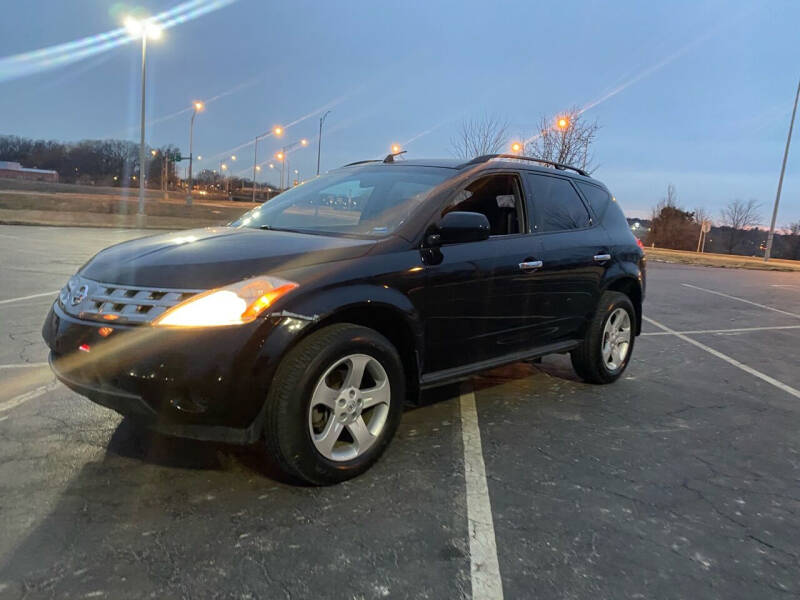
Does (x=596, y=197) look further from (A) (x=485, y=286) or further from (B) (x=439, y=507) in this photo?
(B) (x=439, y=507)

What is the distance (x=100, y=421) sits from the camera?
381 cm

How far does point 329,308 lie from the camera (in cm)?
298

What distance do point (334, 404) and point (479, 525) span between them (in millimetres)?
921

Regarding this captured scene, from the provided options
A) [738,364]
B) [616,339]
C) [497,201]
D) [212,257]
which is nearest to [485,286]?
[497,201]

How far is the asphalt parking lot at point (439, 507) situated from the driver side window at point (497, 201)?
1.38 meters

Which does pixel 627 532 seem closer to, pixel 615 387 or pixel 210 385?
pixel 210 385

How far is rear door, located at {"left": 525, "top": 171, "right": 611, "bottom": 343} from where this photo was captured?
177 inches

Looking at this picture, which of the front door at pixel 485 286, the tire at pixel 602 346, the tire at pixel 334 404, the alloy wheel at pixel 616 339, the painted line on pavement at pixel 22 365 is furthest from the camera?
the alloy wheel at pixel 616 339

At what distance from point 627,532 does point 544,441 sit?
1094mm

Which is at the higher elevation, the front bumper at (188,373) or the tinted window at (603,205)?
the tinted window at (603,205)

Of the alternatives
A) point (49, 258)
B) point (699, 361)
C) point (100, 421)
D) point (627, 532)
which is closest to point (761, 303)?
point (699, 361)

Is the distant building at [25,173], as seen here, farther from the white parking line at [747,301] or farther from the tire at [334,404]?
the tire at [334,404]

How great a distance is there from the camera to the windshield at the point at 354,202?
148 inches

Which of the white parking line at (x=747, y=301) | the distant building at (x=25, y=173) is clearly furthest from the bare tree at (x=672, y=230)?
the distant building at (x=25, y=173)
